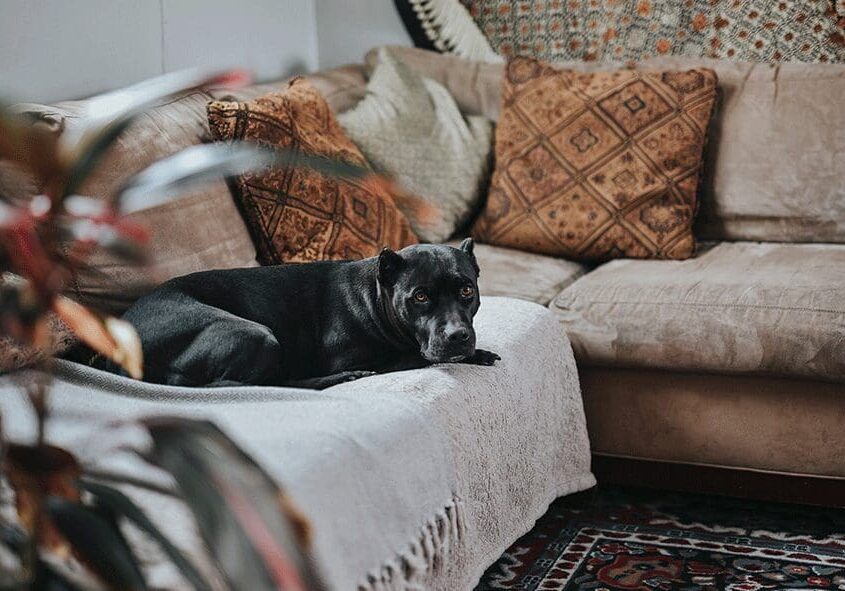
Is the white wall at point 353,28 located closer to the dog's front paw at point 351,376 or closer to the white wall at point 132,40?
the white wall at point 132,40

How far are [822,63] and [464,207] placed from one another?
1075mm

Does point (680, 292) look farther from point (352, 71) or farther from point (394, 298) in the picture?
point (352, 71)

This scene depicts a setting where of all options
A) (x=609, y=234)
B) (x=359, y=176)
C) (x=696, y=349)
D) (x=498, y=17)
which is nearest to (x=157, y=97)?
(x=359, y=176)

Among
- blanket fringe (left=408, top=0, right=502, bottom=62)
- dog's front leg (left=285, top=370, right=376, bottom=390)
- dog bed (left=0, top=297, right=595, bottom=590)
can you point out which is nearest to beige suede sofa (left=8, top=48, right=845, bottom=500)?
dog bed (left=0, top=297, right=595, bottom=590)

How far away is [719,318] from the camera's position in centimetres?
237

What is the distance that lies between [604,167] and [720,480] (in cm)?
89

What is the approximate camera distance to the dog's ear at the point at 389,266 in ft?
6.59

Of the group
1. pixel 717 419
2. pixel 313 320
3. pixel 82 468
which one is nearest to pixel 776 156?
pixel 717 419

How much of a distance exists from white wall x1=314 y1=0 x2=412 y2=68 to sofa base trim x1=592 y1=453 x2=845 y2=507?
1727mm

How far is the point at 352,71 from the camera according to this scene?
3.29m

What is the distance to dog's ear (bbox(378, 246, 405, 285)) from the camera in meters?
2.01

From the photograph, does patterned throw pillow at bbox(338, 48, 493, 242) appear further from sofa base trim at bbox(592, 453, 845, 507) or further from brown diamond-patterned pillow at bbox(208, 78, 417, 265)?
sofa base trim at bbox(592, 453, 845, 507)

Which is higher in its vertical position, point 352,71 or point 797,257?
point 352,71

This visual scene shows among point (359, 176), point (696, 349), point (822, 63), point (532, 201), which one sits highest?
point (359, 176)
